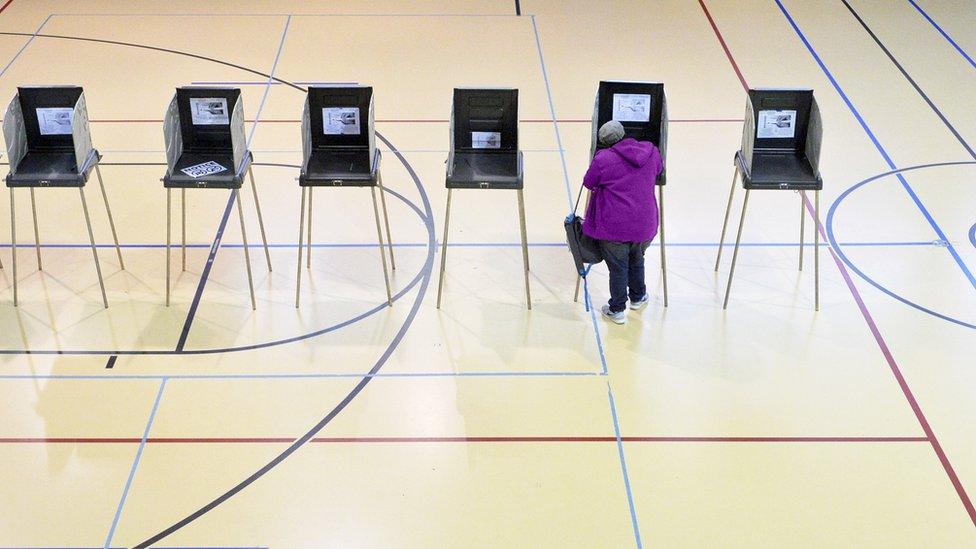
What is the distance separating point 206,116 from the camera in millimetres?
6992

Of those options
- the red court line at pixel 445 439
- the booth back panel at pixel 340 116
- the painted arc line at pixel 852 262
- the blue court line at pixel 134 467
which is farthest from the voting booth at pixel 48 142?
the painted arc line at pixel 852 262

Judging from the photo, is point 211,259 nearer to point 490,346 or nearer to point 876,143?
point 490,346

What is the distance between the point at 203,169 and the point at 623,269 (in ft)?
9.22

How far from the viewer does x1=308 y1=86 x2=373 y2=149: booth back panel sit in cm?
686

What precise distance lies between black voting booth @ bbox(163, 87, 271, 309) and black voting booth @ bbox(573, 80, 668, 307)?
2.27m

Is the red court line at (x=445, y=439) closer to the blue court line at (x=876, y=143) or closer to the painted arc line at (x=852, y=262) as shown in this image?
the painted arc line at (x=852, y=262)

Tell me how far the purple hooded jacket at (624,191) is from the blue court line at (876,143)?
2.62 m

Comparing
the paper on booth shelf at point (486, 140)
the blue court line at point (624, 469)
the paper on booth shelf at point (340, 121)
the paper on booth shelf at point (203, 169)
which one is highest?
the paper on booth shelf at point (340, 121)

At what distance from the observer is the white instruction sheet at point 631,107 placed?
22.9 feet

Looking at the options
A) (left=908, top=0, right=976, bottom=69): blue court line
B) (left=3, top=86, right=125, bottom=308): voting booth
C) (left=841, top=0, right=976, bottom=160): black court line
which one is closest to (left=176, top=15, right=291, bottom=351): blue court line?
(left=3, top=86, right=125, bottom=308): voting booth

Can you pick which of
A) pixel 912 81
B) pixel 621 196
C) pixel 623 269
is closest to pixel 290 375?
pixel 623 269

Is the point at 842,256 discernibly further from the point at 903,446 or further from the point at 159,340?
the point at 159,340

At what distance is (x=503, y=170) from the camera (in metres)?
6.84

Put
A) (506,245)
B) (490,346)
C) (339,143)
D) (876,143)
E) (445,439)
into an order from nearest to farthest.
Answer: (445,439)
(490,346)
(339,143)
(506,245)
(876,143)
